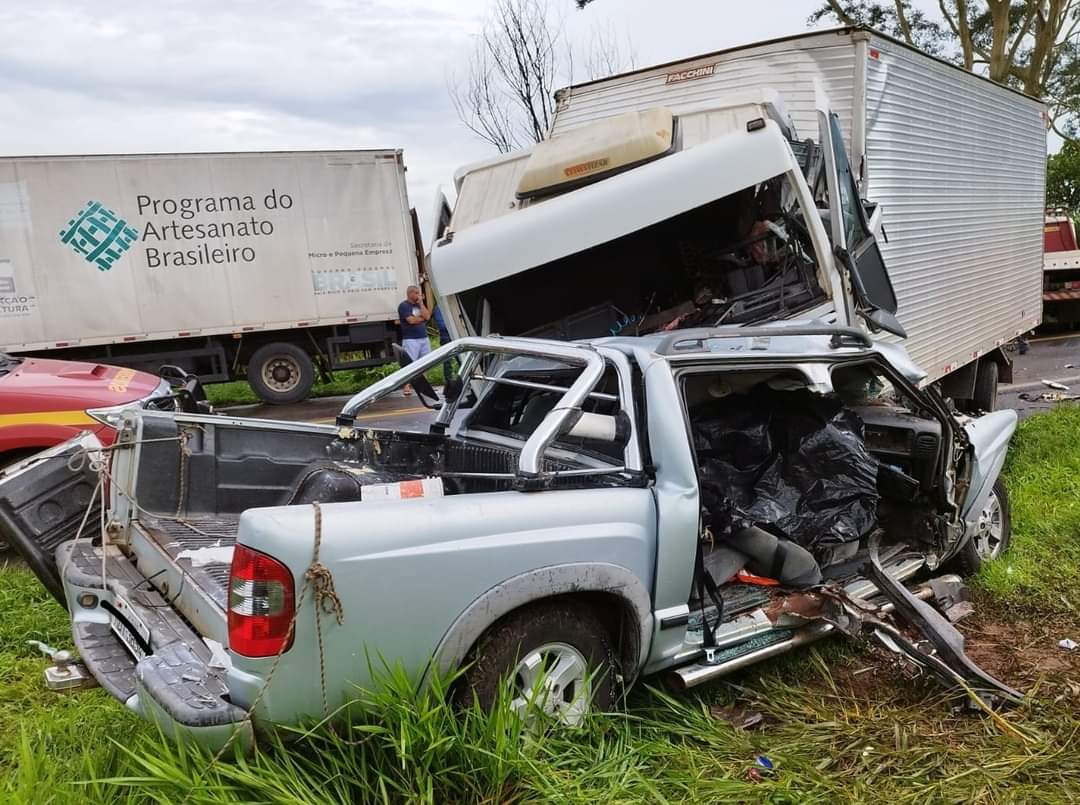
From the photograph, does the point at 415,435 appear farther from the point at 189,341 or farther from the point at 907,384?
the point at 189,341

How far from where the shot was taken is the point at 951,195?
805 cm

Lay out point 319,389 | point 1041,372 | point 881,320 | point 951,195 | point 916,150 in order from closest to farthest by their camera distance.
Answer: point 881,320 → point 916,150 → point 951,195 → point 1041,372 → point 319,389

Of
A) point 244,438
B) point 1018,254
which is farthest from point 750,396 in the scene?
point 1018,254

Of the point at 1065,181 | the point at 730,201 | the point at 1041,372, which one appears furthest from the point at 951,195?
the point at 1065,181

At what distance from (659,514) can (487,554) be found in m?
0.72

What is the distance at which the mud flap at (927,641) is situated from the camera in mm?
3322

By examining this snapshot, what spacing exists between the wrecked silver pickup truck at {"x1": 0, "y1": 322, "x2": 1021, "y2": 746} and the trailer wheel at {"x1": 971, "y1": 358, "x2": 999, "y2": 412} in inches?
189

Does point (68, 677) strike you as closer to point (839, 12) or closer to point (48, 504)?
point (48, 504)

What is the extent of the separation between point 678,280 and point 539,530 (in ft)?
12.6

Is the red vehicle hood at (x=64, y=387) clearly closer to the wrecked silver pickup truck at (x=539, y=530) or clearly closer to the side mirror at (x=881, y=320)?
the wrecked silver pickup truck at (x=539, y=530)

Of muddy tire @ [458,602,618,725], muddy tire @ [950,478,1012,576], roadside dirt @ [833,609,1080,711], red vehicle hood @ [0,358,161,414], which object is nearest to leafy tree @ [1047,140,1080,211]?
muddy tire @ [950,478,1012,576]

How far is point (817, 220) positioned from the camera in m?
5.13

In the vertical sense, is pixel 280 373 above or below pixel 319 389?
above

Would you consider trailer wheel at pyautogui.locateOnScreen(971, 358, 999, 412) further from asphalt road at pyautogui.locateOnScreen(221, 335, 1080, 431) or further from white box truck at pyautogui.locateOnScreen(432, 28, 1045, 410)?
white box truck at pyautogui.locateOnScreen(432, 28, 1045, 410)
